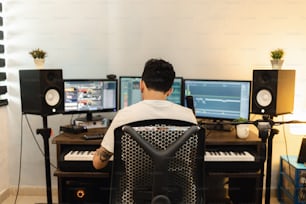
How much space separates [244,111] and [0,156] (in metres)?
2.26

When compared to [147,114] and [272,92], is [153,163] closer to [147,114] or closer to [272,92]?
[147,114]

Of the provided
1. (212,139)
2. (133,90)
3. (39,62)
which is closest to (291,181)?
(212,139)

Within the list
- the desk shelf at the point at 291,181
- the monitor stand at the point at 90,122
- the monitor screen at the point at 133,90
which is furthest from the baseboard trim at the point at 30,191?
the desk shelf at the point at 291,181

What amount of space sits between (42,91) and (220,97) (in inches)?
57.4

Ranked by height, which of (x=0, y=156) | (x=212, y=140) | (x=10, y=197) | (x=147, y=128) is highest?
(x=147, y=128)

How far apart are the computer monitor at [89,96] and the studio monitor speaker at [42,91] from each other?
6.1 inches

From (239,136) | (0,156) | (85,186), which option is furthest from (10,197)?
(239,136)

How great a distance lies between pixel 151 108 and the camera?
5.06 ft

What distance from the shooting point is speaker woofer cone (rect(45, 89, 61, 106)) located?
2502 millimetres

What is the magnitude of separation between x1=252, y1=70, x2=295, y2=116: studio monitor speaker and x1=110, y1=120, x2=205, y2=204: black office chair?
1286mm

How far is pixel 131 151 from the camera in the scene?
4.62 feet

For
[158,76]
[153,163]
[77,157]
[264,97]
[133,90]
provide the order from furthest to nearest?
[133,90] → [264,97] → [77,157] → [158,76] → [153,163]

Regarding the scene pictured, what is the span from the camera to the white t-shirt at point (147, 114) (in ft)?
4.99

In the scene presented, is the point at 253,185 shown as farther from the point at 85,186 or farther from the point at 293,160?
the point at 85,186
